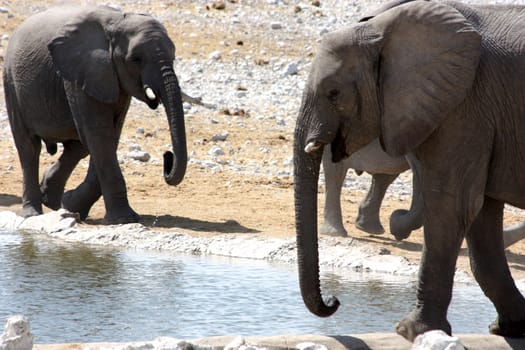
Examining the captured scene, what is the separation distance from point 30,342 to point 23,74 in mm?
5811

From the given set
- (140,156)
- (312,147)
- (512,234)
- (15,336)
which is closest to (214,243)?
(512,234)

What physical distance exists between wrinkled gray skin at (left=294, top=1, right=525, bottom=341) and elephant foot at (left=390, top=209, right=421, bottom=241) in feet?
11.0

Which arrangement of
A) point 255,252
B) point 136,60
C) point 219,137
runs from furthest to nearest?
point 219,137 < point 136,60 < point 255,252

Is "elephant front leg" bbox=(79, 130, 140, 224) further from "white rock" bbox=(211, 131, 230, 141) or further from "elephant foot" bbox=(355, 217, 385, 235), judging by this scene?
"white rock" bbox=(211, 131, 230, 141)

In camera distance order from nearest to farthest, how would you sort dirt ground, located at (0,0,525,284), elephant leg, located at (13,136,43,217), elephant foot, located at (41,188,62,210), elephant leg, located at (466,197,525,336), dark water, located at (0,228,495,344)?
elephant leg, located at (466,197,525,336), dark water, located at (0,228,495,344), dirt ground, located at (0,0,525,284), elephant leg, located at (13,136,43,217), elephant foot, located at (41,188,62,210)

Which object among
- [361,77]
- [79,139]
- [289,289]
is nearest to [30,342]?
[361,77]

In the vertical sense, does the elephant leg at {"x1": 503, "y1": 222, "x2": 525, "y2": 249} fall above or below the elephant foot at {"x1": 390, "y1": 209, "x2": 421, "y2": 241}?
above

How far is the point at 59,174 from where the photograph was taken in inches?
409

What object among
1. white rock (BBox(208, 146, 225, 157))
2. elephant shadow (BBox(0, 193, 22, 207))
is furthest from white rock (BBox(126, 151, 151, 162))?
elephant shadow (BBox(0, 193, 22, 207))

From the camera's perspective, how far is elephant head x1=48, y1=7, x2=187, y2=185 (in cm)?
912

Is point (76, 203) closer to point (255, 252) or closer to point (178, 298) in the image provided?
point (255, 252)

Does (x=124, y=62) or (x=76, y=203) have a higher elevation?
(x=124, y=62)

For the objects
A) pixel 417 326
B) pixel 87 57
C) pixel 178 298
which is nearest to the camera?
pixel 417 326

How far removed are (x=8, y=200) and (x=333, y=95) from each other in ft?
21.8
